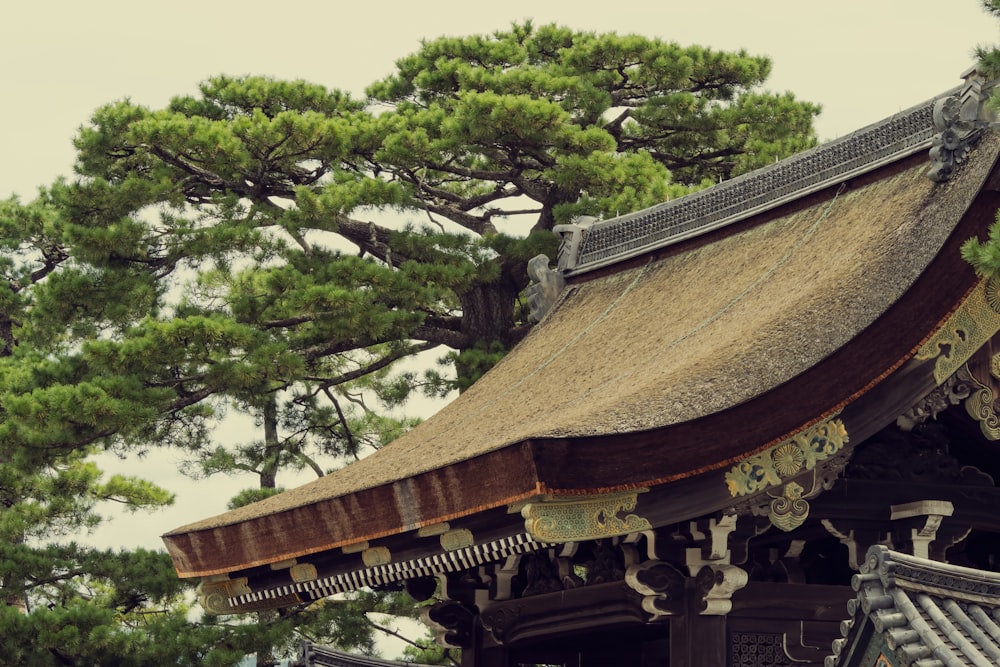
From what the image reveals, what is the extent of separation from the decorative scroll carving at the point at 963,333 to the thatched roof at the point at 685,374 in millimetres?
97

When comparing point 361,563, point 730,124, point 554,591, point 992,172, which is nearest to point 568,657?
point 554,591

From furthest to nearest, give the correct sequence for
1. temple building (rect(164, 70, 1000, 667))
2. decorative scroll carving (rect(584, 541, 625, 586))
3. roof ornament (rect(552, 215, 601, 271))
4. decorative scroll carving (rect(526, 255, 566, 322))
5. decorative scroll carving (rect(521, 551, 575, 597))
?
roof ornament (rect(552, 215, 601, 271)) → decorative scroll carving (rect(526, 255, 566, 322)) → decorative scroll carving (rect(521, 551, 575, 597)) → decorative scroll carving (rect(584, 541, 625, 586)) → temple building (rect(164, 70, 1000, 667))

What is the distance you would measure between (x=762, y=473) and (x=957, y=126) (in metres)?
2.18

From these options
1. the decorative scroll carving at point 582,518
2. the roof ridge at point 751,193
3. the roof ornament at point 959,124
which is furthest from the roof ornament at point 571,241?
the decorative scroll carving at point 582,518

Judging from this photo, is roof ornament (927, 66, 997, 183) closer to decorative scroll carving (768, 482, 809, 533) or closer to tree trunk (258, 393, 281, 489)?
decorative scroll carving (768, 482, 809, 533)

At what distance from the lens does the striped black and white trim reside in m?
8.66

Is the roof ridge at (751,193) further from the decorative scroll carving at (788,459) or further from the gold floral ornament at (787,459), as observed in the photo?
the gold floral ornament at (787,459)

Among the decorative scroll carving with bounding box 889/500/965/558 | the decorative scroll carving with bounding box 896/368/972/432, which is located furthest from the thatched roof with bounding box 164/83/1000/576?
the decorative scroll carving with bounding box 889/500/965/558

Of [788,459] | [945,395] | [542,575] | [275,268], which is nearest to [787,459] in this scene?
[788,459]

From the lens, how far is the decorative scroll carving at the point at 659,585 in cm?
858

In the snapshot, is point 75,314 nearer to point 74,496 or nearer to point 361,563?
point 74,496

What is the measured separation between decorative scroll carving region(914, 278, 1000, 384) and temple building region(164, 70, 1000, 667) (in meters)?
0.01

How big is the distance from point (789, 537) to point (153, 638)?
8.24 metres

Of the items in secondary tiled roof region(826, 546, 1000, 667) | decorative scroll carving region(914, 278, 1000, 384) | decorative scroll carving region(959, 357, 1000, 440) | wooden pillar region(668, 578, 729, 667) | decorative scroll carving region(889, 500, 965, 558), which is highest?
decorative scroll carving region(914, 278, 1000, 384)
